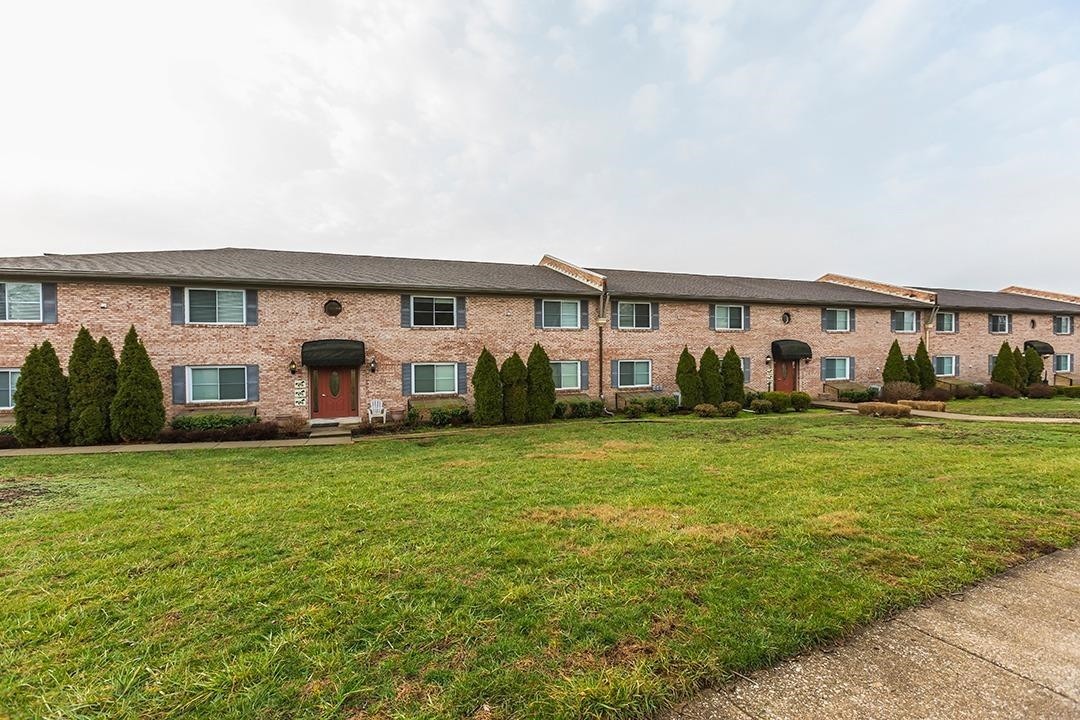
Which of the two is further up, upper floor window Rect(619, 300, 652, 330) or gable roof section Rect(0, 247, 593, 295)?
gable roof section Rect(0, 247, 593, 295)

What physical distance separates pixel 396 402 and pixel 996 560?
14968mm

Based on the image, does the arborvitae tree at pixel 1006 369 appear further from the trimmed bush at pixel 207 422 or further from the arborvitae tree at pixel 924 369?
the trimmed bush at pixel 207 422

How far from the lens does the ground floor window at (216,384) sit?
46.7 feet

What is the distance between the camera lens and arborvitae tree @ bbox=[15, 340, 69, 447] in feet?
39.0

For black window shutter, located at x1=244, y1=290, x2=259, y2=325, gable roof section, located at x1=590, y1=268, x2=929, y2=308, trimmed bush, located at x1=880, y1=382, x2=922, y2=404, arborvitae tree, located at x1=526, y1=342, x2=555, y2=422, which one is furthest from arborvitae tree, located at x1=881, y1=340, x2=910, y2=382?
black window shutter, located at x1=244, y1=290, x2=259, y2=325

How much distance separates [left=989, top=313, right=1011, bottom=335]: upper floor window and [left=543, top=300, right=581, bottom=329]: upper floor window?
969 inches

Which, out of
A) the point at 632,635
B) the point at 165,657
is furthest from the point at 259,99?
the point at 632,635

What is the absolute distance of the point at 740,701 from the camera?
2.33m

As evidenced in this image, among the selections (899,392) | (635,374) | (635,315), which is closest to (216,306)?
(635,315)

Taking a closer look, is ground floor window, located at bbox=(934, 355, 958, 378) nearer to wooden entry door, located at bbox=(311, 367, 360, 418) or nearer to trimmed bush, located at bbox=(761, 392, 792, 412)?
trimmed bush, located at bbox=(761, 392, 792, 412)

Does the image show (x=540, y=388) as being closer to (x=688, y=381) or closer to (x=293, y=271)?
(x=688, y=381)

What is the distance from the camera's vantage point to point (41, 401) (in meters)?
12.0

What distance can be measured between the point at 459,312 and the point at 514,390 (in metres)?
3.58

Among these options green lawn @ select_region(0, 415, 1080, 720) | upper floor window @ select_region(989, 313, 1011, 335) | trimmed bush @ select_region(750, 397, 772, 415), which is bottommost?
trimmed bush @ select_region(750, 397, 772, 415)
